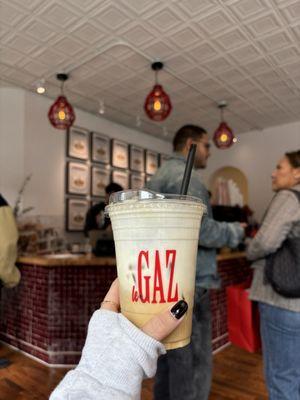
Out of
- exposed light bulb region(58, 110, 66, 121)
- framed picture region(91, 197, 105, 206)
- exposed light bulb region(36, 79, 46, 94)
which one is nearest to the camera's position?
exposed light bulb region(58, 110, 66, 121)

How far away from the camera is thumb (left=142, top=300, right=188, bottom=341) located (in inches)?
22.5

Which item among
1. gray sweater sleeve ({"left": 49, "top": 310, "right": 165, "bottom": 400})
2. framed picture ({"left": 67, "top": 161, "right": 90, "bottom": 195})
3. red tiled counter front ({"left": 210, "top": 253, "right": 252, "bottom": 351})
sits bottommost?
red tiled counter front ({"left": 210, "top": 253, "right": 252, "bottom": 351})

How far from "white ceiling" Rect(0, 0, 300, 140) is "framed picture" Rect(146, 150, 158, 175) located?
1.32m

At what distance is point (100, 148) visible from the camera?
543cm

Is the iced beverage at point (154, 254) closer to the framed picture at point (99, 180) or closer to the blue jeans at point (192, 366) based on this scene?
the blue jeans at point (192, 366)

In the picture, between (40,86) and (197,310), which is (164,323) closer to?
(197,310)

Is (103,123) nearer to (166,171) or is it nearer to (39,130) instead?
(39,130)

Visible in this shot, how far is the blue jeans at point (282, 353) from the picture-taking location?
58.9 inches

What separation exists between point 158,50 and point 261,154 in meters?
3.39

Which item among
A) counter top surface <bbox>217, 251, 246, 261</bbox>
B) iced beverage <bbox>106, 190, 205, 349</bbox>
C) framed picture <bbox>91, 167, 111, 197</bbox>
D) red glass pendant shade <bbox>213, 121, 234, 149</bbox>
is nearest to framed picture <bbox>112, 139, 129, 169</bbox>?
framed picture <bbox>91, 167, 111, 197</bbox>

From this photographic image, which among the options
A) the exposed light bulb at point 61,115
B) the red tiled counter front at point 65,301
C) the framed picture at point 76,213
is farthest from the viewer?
the framed picture at point 76,213

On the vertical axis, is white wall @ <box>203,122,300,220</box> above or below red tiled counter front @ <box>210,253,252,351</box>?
above

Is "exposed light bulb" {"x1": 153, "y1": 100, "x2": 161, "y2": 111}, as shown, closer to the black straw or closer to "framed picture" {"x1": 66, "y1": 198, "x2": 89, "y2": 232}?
"framed picture" {"x1": 66, "y1": 198, "x2": 89, "y2": 232}

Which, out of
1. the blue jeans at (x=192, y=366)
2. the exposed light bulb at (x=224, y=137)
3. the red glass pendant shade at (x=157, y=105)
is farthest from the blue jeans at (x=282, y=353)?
the exposed light bulb at (x=224, y=137)
